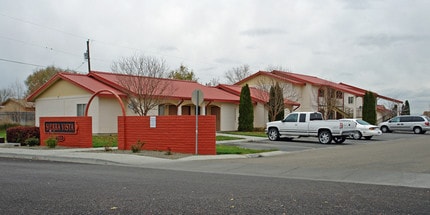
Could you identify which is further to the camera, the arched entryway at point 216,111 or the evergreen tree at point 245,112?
the arched entryway at point 216,111

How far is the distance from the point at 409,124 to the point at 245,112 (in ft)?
56.5

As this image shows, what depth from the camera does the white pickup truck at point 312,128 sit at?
25.5m

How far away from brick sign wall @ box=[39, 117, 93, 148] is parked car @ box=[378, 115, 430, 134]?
3224 centimetres

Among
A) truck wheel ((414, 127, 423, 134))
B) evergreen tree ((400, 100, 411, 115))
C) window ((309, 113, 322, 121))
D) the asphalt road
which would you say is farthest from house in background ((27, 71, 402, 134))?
evergreen tree ((400, 100, 411, 115))

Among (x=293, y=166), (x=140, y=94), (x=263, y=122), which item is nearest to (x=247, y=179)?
(x=293, y=166)

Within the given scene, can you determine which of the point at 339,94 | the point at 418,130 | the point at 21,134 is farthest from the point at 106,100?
the point at 339,94

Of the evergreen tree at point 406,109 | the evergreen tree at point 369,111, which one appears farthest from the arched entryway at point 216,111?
the evergreen tree at point 406,109

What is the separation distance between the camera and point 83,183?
1020cm

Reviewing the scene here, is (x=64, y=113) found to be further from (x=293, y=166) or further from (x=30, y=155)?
(x=293, y=166)

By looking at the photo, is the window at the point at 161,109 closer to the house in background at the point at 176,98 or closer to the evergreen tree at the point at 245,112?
the house in background at the point at 176,98

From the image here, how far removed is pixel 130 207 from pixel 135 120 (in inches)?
527

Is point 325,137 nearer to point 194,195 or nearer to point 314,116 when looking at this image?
point 314,116

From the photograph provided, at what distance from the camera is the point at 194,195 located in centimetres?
862

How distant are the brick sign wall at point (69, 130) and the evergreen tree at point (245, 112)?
56.9ft
